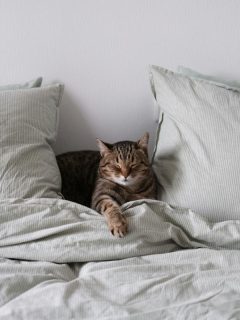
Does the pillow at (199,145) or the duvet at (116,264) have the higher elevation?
the pillow at (199,145)

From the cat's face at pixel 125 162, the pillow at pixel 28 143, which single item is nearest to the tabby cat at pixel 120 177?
the cat's face at pixel 125 162

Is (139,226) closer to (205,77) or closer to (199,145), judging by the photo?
(199,145)

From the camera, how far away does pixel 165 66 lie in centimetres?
165

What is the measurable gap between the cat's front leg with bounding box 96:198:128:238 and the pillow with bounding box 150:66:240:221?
222 millimetres

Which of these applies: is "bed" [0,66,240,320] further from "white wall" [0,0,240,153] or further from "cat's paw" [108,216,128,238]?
"white wall" [0,0,240,153]

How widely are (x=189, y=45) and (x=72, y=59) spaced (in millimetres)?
444

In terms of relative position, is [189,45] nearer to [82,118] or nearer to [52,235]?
[82,118]

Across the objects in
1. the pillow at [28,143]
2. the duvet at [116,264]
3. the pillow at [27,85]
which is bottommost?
the duvet at [116,264]

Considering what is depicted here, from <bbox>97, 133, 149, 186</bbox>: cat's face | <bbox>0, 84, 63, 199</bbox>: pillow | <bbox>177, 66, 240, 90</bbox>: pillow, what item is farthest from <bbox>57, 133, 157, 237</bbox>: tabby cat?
<bbox>177, 66, 240, 90</bbox>: pillow

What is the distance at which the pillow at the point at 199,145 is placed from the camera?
1346 millimetres

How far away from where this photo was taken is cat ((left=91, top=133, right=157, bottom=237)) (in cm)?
146

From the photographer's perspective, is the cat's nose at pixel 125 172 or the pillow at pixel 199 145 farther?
the cat's nose at pixel 125 172

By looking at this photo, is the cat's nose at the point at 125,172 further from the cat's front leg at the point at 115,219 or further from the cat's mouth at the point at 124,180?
the cat's front leg at the point at 115,219

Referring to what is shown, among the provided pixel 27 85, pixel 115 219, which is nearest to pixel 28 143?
pixel 27 85
